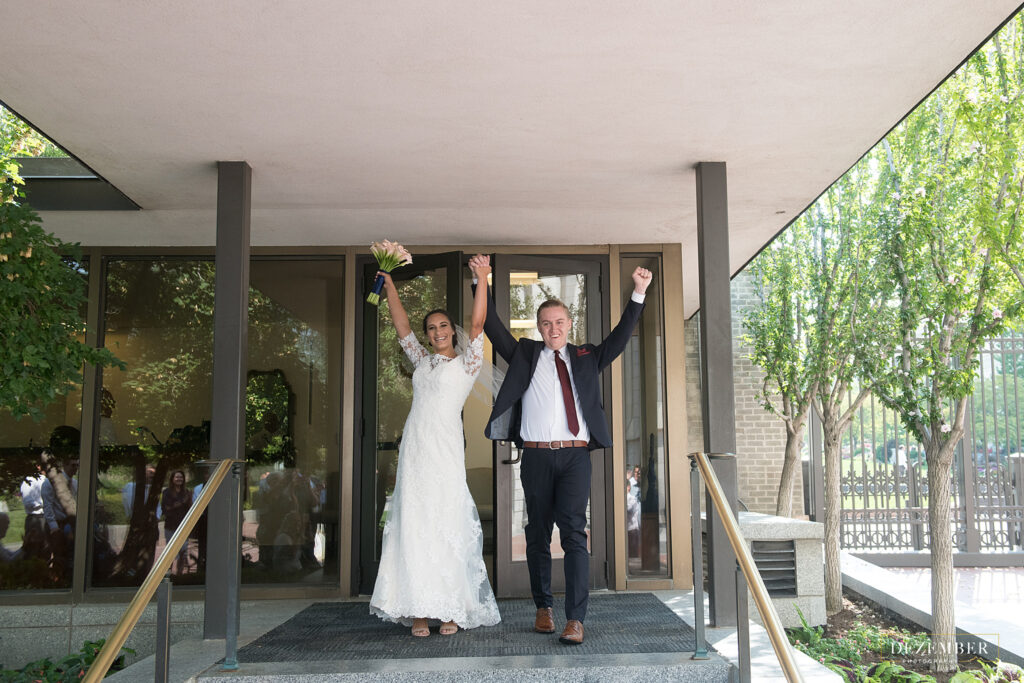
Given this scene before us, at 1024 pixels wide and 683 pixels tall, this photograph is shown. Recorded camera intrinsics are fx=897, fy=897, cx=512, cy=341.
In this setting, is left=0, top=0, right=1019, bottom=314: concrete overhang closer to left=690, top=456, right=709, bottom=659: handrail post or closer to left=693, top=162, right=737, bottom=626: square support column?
left=693, top=162, right=737, bottom=626: square support column

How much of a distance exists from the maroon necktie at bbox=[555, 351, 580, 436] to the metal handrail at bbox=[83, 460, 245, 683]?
60.9 inches

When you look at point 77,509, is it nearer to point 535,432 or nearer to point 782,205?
point 535,432

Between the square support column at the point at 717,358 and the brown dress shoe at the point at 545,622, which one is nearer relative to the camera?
the brown dress shoe at the point at 545,622

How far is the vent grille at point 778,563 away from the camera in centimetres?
727

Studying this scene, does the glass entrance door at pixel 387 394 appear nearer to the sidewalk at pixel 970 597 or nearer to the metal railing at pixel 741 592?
the metal railing at pixel 741 592

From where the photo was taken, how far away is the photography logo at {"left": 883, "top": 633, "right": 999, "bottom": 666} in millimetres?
6613

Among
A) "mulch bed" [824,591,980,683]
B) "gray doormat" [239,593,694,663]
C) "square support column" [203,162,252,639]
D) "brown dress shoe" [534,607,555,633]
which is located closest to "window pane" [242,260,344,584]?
"gray doormat" [239,593,694,663]

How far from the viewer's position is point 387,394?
614 centimetres

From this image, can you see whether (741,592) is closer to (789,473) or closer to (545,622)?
(545,622)

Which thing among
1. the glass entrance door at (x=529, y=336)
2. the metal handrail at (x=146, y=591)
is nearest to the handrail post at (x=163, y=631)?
the metal handrail at (x=146, y=591)

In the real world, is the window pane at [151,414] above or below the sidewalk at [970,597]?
above

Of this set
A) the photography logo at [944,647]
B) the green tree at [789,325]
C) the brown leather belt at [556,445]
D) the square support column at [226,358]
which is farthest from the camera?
the green tree at [789,325]

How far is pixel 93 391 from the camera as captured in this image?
6.29 m

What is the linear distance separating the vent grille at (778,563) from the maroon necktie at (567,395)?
148 inches
